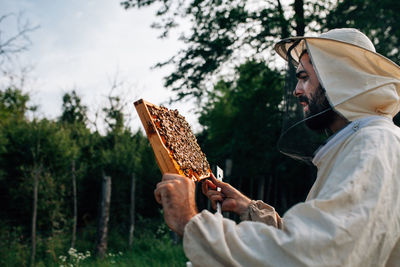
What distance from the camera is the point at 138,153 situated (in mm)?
14367

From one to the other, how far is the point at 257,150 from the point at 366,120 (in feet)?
35.6

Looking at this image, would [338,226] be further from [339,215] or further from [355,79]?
[355,79]

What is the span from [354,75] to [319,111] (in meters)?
0.30

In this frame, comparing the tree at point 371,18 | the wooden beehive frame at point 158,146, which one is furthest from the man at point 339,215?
the tree at point 371,18

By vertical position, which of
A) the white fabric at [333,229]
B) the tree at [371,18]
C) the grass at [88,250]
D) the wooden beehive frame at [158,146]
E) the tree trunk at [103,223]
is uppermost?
the tree at [371,18]

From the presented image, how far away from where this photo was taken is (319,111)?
200 centimetres

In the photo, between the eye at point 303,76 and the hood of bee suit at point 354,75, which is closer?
the hood of bee suit at point 354,75

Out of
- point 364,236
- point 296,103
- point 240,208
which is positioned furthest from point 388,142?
point 296,103

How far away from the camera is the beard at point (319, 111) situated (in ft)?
6.49

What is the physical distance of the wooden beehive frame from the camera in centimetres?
186

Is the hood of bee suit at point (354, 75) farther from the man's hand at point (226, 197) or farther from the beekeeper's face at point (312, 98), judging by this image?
the man's hand at point (226, 197)

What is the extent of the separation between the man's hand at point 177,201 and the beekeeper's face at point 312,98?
2.93 feet

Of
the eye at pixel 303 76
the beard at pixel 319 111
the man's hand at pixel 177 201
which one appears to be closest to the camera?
the man's hand at pixel 177 201

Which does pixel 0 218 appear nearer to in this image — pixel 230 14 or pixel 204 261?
pixel 230 14
